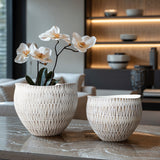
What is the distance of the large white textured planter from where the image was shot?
Answer: 119 centimetres

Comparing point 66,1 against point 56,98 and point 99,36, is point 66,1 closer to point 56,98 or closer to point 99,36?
point 99,36

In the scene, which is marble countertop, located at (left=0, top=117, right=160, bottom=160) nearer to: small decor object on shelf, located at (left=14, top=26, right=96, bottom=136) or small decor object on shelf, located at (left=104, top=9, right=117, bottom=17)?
small decor object on shelf, located at (left=14, top=26, right=96, bottom=136)

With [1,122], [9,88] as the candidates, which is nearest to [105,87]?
[9,88]

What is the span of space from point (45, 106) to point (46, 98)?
0.03 meters

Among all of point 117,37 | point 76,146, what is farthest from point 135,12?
point 76,146

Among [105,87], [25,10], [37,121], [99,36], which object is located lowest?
[105,87]

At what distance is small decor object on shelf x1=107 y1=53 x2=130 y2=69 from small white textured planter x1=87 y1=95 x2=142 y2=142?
15.3ft

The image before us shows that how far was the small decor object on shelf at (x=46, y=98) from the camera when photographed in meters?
1.19

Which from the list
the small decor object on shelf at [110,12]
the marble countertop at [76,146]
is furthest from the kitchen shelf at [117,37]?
the marble countertop at [76,146]

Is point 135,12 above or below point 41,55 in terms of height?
above

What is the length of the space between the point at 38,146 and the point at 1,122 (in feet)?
1.41

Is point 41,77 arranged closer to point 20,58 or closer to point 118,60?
point 20,58

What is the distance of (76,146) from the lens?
3.59ft

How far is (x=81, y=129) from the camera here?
1.33 m
